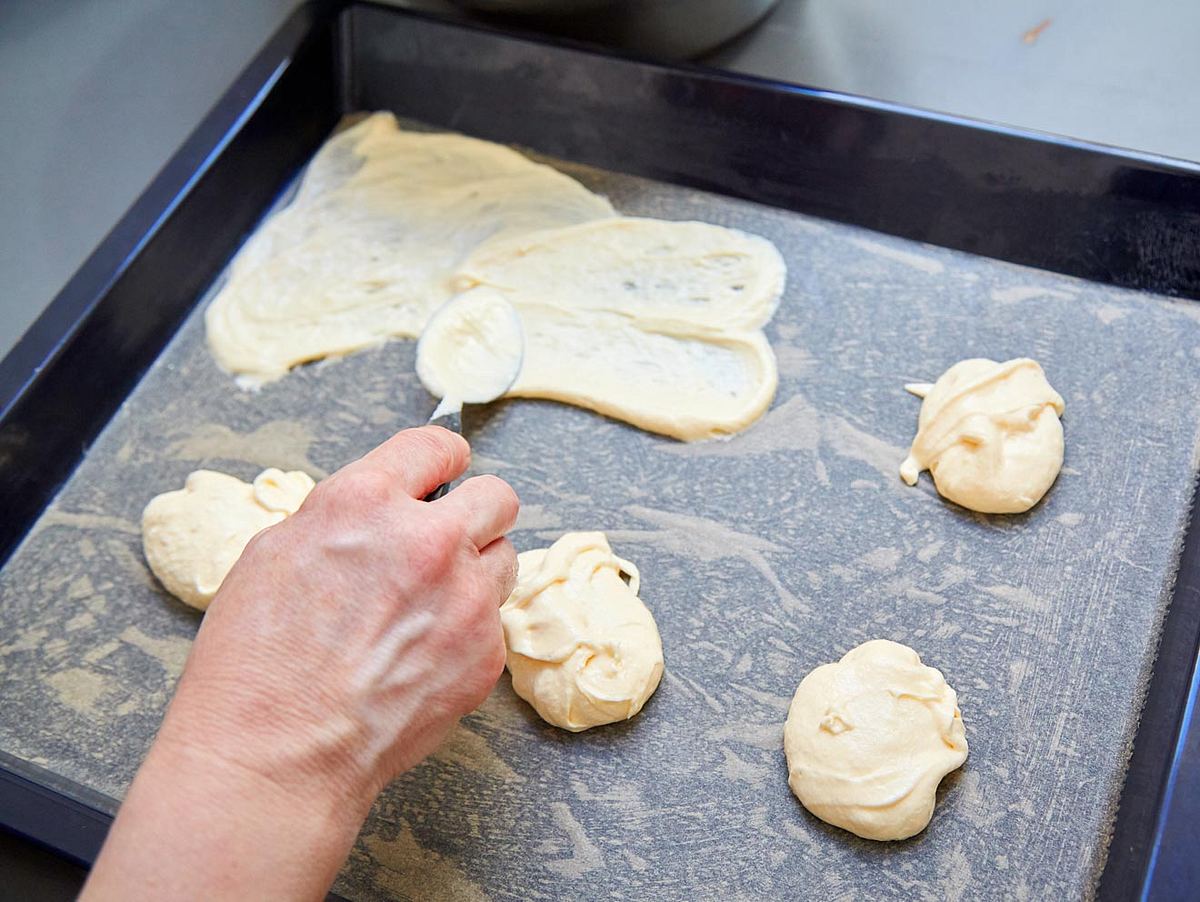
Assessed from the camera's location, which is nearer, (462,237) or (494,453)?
(494,453)

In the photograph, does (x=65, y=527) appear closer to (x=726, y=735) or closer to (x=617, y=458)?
(x=617, y=458)

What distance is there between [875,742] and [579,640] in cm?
33

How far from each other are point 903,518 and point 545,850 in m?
0.58

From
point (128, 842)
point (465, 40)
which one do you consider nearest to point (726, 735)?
point (128, 842)

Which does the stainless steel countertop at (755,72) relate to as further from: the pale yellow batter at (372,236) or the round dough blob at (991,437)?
the round dough blob at (991,437)

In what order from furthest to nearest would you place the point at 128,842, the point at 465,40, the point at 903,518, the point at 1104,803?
the point at 465,40
the point at 903,518
the point at 1104,803
the point at 128,842

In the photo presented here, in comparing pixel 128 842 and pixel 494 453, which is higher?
pixel 128 842

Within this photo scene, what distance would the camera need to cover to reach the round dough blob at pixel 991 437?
1.30 meters

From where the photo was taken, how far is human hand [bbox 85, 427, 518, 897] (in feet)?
2.76

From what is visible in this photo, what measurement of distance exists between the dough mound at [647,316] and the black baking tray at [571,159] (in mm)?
142

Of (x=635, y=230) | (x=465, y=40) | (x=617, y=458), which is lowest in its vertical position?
(x=617, y=458)

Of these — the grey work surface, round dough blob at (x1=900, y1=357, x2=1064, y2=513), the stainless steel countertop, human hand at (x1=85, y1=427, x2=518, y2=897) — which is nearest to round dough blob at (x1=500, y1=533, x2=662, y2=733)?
the grey work surface

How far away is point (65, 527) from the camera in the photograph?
139 centimetres

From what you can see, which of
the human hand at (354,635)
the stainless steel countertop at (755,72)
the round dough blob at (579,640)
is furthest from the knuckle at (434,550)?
the stainless steel countertop at (755,72)
